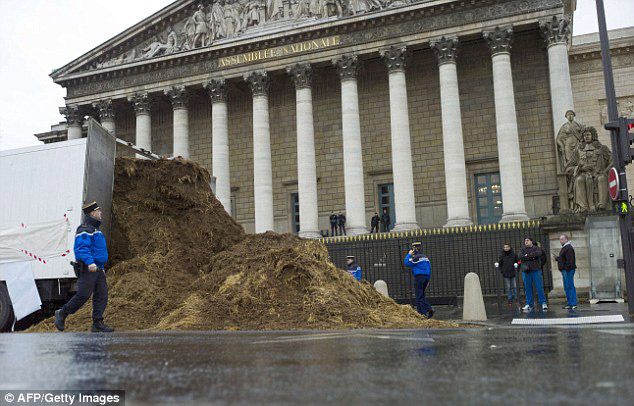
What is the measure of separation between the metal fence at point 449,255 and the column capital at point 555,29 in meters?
8.79

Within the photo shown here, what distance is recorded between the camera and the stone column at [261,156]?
28844 millimetres

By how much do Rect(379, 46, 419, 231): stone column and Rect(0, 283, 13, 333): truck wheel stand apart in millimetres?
17296

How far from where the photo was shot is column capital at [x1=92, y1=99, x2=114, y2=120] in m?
32.9

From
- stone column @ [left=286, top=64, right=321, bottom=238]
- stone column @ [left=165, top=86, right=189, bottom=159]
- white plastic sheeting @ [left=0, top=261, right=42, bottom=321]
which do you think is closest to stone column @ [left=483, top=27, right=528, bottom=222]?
stone column @ [left=286, top=64, right=321, bottom=238]

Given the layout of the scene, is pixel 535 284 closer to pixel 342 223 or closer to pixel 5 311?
pixel 5 311

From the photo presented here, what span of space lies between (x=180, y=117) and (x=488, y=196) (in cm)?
1641

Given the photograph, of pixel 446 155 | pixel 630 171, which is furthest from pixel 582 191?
pixel 630 171

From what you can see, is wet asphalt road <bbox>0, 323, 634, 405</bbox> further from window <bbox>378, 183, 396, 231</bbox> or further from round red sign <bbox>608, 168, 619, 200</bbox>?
window <bbox>378, 183, 396, 231</bbox>

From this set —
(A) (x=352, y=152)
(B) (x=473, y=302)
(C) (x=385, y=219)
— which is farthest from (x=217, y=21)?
(B) (x=473, y=302)

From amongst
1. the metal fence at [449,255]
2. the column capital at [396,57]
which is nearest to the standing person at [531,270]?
the metal fence at [449,255]

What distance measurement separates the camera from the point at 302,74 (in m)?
29.0

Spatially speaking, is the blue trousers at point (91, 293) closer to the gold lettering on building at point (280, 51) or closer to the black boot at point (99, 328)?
the black boot at point (99, 328)

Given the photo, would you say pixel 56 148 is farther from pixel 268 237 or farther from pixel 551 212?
pixel 551 212

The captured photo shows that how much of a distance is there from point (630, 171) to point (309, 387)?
1217 inches
